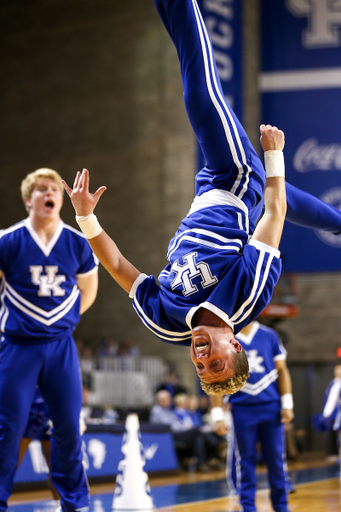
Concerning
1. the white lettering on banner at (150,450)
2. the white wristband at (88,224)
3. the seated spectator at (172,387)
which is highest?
the white wristband at (88,224)

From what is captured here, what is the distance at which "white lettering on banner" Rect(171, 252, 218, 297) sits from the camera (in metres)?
3.38

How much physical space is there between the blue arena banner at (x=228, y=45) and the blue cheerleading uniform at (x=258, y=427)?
11270 mm

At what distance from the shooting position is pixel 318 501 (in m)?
8.02

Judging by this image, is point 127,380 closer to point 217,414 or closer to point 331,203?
A: point 331,203

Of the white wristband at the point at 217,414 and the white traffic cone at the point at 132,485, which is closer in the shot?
the white wristband at the point at 217,414

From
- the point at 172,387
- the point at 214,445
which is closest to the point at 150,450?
the point at 214,445

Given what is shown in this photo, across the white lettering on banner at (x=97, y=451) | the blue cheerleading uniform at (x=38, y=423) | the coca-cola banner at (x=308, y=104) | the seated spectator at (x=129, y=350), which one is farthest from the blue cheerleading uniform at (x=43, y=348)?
the seated spectator at (x=129, y=350)

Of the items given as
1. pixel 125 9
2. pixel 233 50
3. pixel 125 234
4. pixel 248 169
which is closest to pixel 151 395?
pixel 125 234

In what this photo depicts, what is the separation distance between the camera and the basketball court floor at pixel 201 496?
723cm

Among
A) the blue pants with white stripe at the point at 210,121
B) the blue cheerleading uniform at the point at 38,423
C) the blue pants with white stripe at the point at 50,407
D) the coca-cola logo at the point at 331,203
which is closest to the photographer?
the blue pants with white stripe at the point at 210,121

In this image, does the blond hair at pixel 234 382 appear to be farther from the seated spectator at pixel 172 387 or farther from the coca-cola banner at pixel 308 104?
the seated spectator at pixel 172 387

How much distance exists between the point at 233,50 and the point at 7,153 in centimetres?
902

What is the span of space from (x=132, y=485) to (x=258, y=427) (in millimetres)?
1603

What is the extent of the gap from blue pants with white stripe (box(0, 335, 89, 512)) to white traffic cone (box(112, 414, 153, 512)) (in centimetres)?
270
